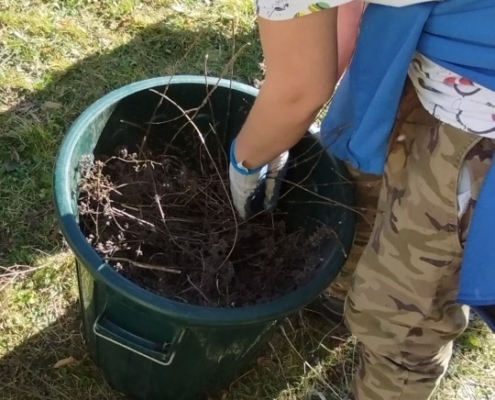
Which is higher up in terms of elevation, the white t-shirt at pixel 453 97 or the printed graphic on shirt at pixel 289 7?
the printed graphic on shirt at pixel 289 7

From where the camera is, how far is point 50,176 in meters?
1.90

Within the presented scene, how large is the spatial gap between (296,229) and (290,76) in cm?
54

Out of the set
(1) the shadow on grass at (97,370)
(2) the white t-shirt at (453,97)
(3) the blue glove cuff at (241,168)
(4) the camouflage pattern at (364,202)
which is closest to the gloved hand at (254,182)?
(3) the blue glove cuff at (241,168)

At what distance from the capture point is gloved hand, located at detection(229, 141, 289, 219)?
50.5 inches

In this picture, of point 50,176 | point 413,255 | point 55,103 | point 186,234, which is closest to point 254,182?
point 186,234

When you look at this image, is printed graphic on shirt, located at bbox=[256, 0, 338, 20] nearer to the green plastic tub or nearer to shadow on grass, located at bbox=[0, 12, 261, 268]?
the green plastic tub

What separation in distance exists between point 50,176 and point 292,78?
104 cm

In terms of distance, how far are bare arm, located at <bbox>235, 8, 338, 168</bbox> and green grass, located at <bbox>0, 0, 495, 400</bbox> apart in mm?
235

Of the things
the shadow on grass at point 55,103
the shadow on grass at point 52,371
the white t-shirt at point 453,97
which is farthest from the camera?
the shadow on grass at point 55,103

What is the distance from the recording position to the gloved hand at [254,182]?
1.28 meters

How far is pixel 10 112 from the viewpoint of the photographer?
78.6 inches

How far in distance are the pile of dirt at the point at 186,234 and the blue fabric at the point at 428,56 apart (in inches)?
9.0

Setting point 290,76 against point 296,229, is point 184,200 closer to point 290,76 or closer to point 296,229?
point 296,229

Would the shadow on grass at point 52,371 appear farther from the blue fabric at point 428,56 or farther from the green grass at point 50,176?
the blue fabric at point 428,56
